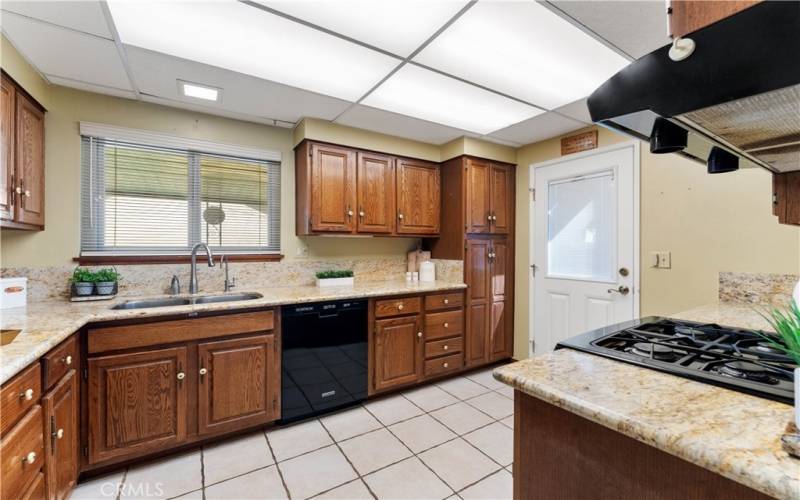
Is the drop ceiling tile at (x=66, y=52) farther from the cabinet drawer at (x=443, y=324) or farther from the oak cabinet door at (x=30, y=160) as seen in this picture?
the cabinet drawer at (x=443, y=324)

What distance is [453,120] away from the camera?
3.00m

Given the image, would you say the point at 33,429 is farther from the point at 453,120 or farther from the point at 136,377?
the point at 453,120

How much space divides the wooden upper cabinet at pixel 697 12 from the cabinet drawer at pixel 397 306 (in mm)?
2489

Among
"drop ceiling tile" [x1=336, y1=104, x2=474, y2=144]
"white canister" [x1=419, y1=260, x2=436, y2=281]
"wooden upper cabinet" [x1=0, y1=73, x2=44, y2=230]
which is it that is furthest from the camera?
"white canister" [x1=419, y1=260, x2=436, y2=281]

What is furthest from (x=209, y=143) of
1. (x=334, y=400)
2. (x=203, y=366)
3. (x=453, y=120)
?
(x=334, y=400)

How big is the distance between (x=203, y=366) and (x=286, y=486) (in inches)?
34.7

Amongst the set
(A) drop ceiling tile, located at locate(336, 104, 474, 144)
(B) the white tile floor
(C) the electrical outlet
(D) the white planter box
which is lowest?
(B) the white tile floor

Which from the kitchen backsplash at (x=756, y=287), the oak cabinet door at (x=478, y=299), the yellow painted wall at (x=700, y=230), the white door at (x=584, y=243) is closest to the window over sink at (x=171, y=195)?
the oak cabinet door at (x=478, y=299)

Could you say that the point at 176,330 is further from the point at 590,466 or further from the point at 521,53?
the point at 521,53

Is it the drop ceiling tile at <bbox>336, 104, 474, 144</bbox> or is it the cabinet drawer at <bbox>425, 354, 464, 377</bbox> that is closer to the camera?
the drop ceiling tile at <bbox>336, 104, 474, 144</bbox>

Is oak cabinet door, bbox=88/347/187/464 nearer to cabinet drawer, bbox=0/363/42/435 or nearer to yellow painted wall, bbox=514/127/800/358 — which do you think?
cabinet drawer, bbox=0/363/42/435

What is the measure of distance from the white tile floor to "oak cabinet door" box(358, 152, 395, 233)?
1.61 m

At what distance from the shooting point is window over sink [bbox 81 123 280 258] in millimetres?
2480

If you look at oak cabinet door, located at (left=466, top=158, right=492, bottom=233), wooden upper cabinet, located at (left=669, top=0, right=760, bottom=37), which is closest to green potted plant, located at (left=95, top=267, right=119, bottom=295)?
oak cabinet door, located at (left=466, top=158, right=492, bottom=233)
